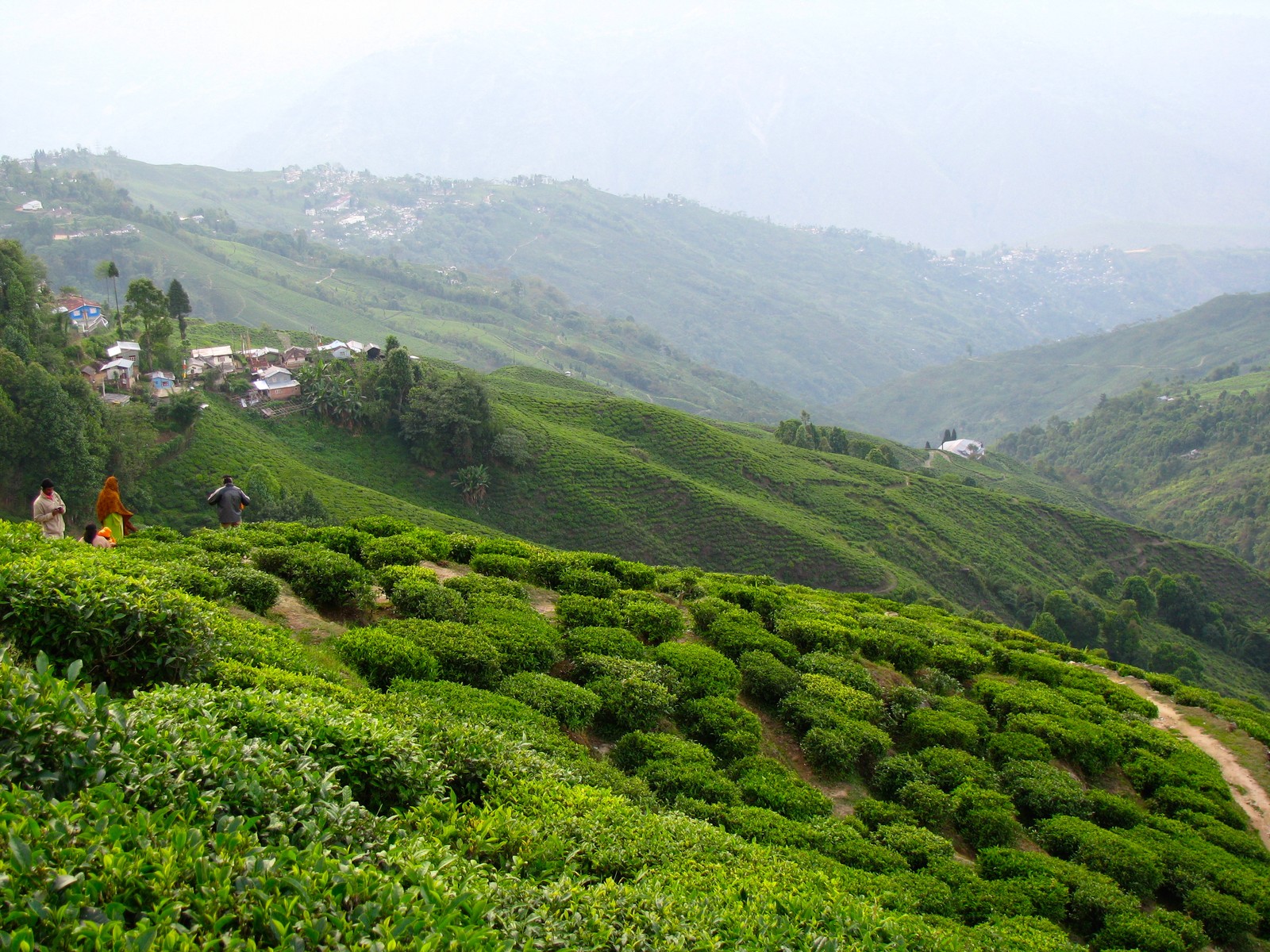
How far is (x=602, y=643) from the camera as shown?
49.1 ft

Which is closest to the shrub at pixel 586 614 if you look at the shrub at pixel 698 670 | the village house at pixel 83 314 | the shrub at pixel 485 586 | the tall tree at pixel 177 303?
the shrub at pixel 485 586

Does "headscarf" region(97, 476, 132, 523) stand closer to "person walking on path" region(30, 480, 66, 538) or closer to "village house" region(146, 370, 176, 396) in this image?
"person walking on path" region(30, 480, 66, 538)

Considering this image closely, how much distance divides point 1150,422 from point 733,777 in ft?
578

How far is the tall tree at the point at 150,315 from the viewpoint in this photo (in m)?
55.4

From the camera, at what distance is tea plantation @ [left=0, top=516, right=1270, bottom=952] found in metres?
5.43

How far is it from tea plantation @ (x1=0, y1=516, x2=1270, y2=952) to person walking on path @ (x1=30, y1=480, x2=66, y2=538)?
1.43 m

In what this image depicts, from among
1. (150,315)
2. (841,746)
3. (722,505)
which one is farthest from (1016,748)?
(150,315)

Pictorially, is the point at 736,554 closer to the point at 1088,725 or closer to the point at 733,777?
the point at 1088,725

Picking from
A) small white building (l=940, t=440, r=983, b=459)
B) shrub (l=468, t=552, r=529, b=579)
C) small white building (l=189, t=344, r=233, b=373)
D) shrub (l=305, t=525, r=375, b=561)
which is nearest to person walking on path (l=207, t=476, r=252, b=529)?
shrub (l=305, t=525, r=375, b=561)

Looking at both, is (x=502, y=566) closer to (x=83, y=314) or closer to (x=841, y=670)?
(x=841, y=670)

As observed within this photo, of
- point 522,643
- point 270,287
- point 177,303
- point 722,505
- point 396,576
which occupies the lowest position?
point 722,505

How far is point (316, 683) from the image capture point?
9773 millimetres

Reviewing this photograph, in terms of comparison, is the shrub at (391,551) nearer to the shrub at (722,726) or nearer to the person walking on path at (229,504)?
the person walking on path at (229,504)

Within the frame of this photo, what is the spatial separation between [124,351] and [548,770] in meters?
57.5
